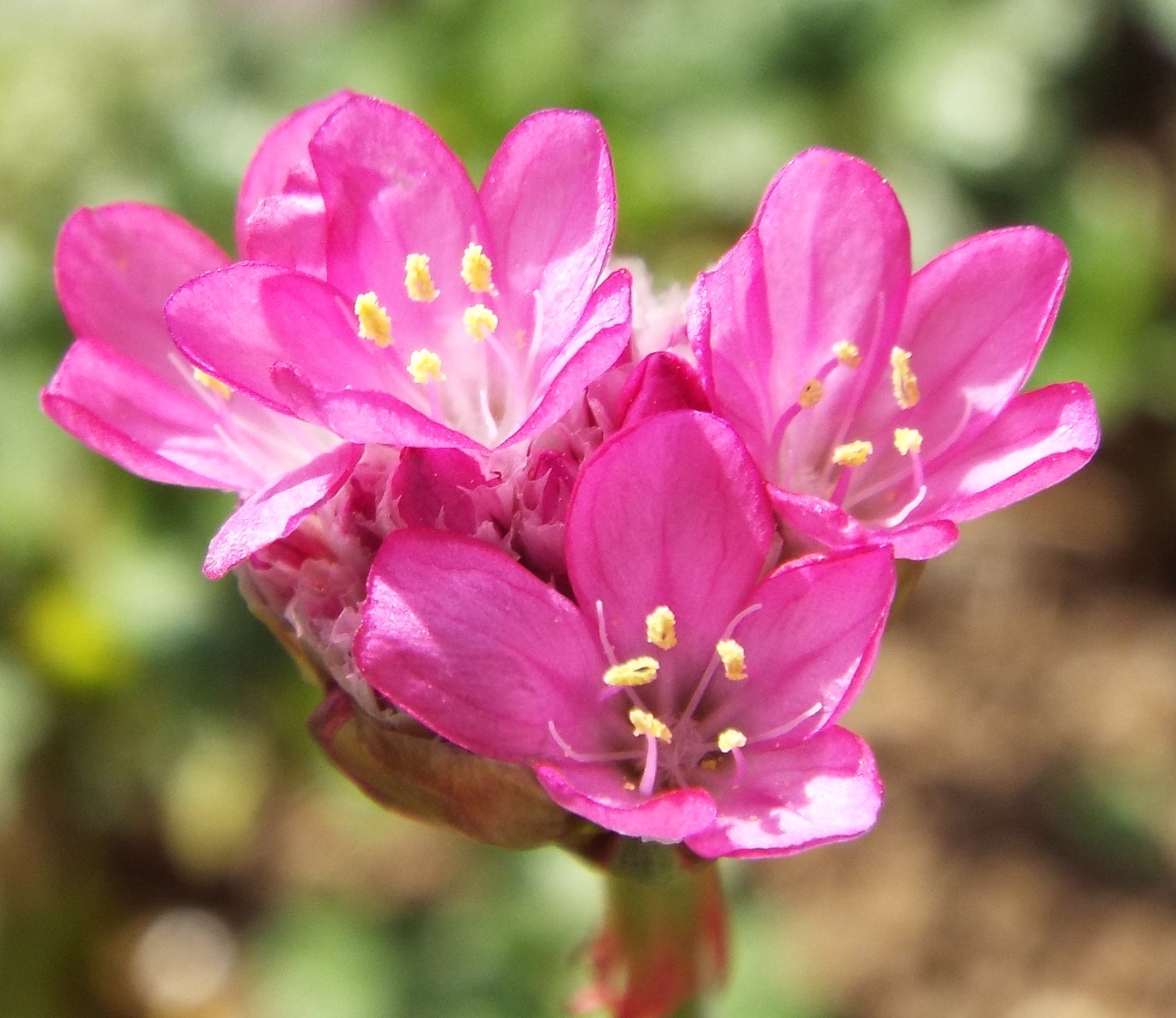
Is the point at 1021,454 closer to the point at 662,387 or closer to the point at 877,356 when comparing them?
the point at 877,356

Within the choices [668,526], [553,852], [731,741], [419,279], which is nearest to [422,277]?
[419,279]

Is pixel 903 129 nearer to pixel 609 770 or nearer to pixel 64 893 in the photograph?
pixel 609 770

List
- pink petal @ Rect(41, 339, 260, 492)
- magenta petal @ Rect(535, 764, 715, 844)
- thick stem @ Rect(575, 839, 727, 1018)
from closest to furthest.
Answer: magenta petal @ Rect(535, 764, 715, 844) < pink petal @ Rect(41, 339, 260, 492) < thick stem @ Rect(575, 839, 727, 1018)

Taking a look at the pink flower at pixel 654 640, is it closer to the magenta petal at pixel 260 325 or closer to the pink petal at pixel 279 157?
the magenta petal at pixel 260 325

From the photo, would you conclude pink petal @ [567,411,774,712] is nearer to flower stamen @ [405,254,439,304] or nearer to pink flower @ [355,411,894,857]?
pink flower @ [355,411,894,857]

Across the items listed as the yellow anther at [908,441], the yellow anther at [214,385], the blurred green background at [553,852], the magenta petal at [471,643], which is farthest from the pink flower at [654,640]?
the blurred green background at [553,852]

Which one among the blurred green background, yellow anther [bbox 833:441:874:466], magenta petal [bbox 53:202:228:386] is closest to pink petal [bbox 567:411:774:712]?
yellow anther [bbox 833:441:874:466]

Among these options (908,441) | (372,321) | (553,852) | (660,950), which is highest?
(372,321)
